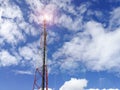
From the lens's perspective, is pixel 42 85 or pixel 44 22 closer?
pixel 42 85

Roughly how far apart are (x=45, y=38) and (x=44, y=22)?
205 inches

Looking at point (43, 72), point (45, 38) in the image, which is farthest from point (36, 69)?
point (45, 38)

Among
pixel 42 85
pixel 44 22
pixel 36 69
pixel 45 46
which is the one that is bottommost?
pixel 42 85

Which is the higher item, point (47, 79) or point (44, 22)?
point (44, 22)

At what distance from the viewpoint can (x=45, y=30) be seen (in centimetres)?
8338

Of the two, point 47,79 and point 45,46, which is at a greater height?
point 45,46

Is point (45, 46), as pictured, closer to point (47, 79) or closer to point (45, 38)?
point (45, 38)

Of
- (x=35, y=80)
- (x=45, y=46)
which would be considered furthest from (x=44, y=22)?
(x=35, y=80)

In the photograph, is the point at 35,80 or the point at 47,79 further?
the point at 35,80

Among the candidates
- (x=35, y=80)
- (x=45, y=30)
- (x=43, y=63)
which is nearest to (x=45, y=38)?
(x=45, y=30)

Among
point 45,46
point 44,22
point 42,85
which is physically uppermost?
point 44,22

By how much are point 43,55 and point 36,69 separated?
501cm

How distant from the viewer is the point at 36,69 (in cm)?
8100

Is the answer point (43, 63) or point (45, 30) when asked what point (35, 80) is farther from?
point (45, 30)
